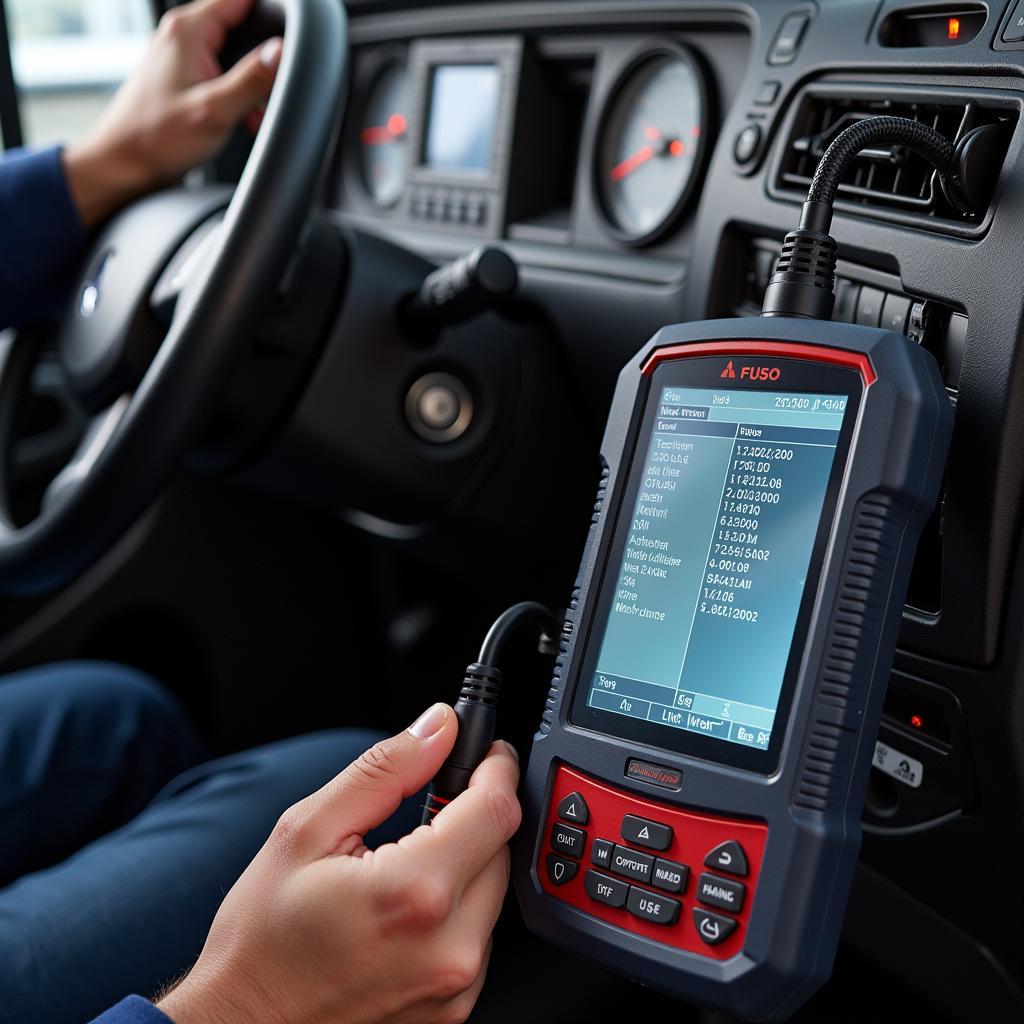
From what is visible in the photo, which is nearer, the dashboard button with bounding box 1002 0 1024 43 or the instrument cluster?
the dashboard button with bounding box 1002 0 1024 43

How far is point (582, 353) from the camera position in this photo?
46.6 inches

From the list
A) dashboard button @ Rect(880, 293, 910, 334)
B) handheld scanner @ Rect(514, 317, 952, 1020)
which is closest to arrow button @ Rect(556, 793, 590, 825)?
handheld scanner @ Rect(514, 317, 952, 1020)

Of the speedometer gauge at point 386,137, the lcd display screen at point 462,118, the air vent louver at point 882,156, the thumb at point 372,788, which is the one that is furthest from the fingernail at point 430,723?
the speedometer gauge at point 386,137

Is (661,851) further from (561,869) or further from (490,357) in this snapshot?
(490,357)

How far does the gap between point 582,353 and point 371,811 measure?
68 centimetres

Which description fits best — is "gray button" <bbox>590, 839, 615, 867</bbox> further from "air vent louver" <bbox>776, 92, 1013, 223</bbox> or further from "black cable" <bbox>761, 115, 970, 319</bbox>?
"air vent louver" <bbox>776, 92, 1013, 223</bbox>

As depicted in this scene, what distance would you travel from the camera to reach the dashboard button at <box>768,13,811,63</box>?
35.2 inches

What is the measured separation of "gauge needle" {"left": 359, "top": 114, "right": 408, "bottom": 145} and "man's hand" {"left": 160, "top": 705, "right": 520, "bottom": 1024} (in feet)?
3.44

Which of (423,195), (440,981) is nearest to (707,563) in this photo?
(440,981)

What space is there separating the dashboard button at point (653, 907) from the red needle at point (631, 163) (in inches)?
30.0

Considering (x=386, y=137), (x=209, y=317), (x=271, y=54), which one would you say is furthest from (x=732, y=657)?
(x=386, y=137)

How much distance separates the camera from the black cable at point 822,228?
2.16ft

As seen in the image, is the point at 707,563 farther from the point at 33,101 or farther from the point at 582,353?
the point at 33,101

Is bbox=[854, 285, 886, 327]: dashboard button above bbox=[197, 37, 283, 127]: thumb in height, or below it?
below
